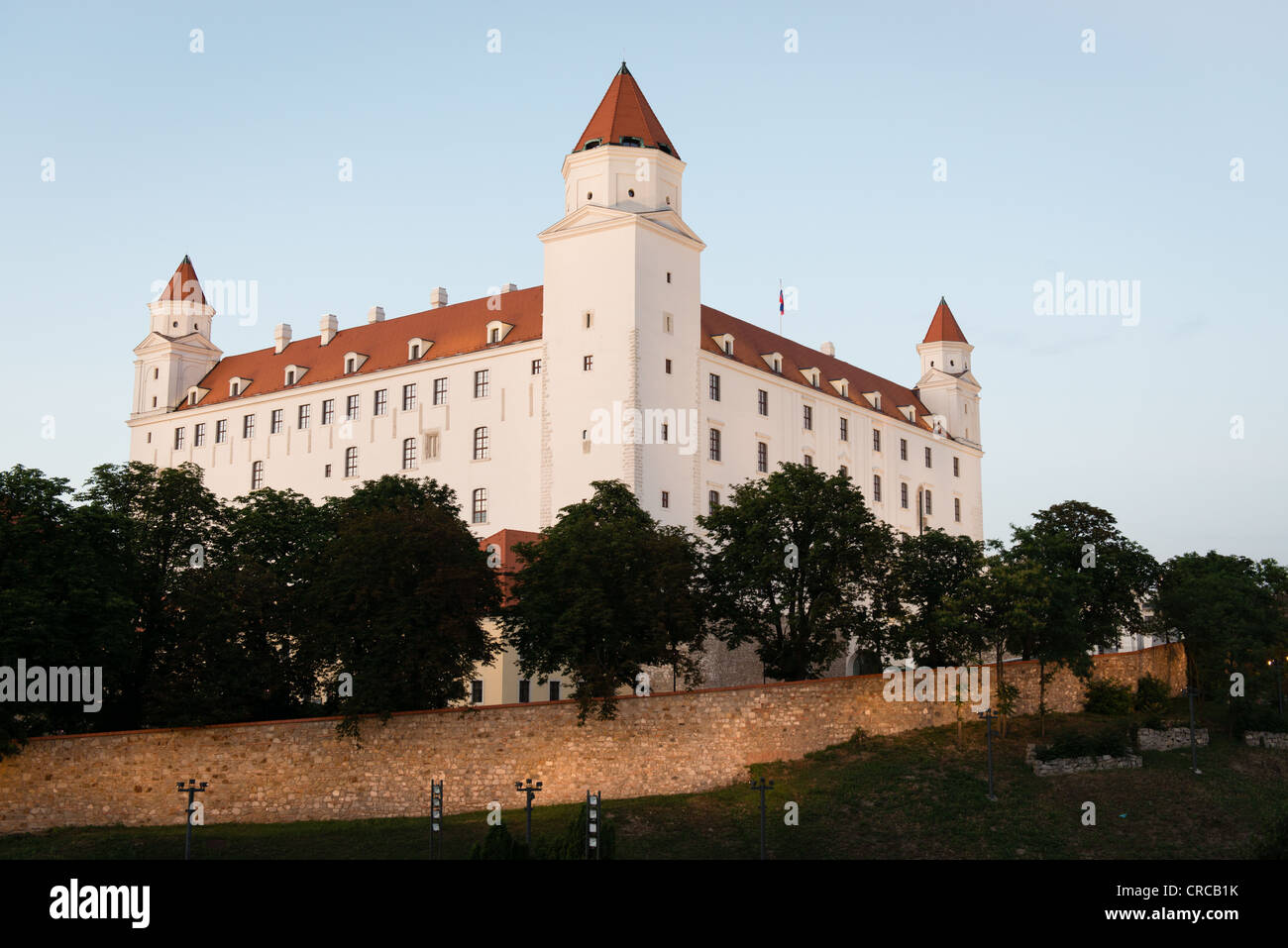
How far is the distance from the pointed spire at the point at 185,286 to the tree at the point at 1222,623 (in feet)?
214

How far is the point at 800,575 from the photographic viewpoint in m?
52.1

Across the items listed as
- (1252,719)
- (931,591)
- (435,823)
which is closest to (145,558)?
(435,823)

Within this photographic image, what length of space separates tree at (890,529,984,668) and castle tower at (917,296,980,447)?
38.2 metres

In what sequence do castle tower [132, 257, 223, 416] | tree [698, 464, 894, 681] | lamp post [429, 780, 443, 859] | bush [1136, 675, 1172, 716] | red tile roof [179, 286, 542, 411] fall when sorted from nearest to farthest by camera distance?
lamp post [429, 780, 443, 859] < tree [698, 464, 894, 681] < bush [1136, 675, 1172, 716] < red tile roof [179, 286, 542, 411] < castle tower [132, 257, 223, 416]

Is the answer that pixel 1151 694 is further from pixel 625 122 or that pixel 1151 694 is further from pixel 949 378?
pixel 949 378

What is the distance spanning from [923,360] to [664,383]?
3779 centimetres

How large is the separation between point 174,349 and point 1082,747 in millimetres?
66166

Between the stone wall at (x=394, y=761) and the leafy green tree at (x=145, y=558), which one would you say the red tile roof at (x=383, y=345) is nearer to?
the leafy green tree at (x=145, y=558)

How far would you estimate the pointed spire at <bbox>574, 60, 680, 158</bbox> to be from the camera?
67.8m

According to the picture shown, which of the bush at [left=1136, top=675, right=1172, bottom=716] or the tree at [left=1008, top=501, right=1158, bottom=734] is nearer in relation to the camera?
the tree at [left=1008, top=501, right=1158, bottom=734]

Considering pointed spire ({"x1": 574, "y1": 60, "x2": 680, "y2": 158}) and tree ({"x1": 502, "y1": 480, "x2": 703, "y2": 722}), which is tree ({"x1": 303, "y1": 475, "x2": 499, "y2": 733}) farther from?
pointed spire ({"x1": 574, "y1": 60, "x2": 680, "y2": 158})

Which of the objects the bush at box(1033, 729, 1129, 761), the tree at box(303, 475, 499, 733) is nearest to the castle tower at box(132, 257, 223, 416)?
→ the tree at box(303, 475, 499, 733)

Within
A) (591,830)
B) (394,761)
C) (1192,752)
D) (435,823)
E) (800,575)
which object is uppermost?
(800,575)
